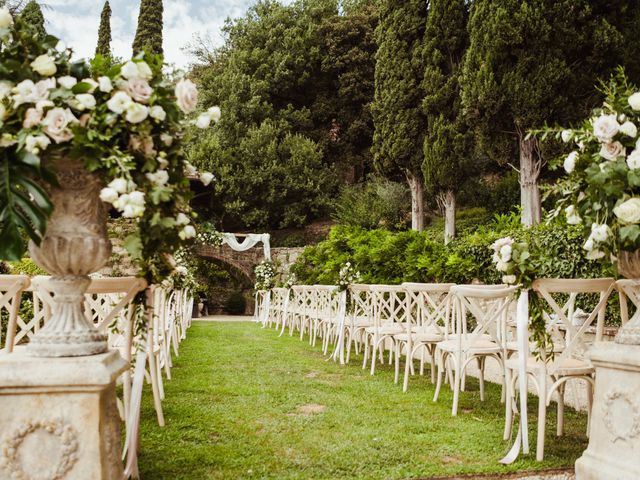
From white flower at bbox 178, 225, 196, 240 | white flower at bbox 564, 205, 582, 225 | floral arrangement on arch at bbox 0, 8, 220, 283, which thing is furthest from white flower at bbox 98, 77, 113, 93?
white flower at bbox 564, 205, 582, 225

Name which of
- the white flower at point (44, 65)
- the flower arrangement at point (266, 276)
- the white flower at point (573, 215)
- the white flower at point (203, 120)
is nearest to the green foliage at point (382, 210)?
the flower arrangement at point (266, 276)

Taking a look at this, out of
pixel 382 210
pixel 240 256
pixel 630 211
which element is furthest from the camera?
pixel 240 256

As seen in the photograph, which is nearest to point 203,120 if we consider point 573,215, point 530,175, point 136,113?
point 136,113

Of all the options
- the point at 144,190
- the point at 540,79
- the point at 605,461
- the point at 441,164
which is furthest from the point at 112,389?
the point at 441,164

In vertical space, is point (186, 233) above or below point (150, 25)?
below

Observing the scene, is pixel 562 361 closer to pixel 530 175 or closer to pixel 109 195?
pixel 109 195

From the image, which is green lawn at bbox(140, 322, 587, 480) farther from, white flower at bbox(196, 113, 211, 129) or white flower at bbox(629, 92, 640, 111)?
white flower at bbox(629, 92, 640, 111)

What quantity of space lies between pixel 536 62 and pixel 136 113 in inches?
434

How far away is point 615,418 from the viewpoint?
2.46 m

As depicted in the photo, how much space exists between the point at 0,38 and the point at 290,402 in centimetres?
351

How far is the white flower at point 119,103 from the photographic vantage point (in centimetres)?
190

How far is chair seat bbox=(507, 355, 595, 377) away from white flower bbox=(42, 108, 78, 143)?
107 inches

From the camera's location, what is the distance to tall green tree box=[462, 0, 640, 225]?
10.9 meters

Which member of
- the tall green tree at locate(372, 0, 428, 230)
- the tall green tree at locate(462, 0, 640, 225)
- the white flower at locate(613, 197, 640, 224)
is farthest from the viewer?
the tall green tree at locate(372, 0, 428, 230)
